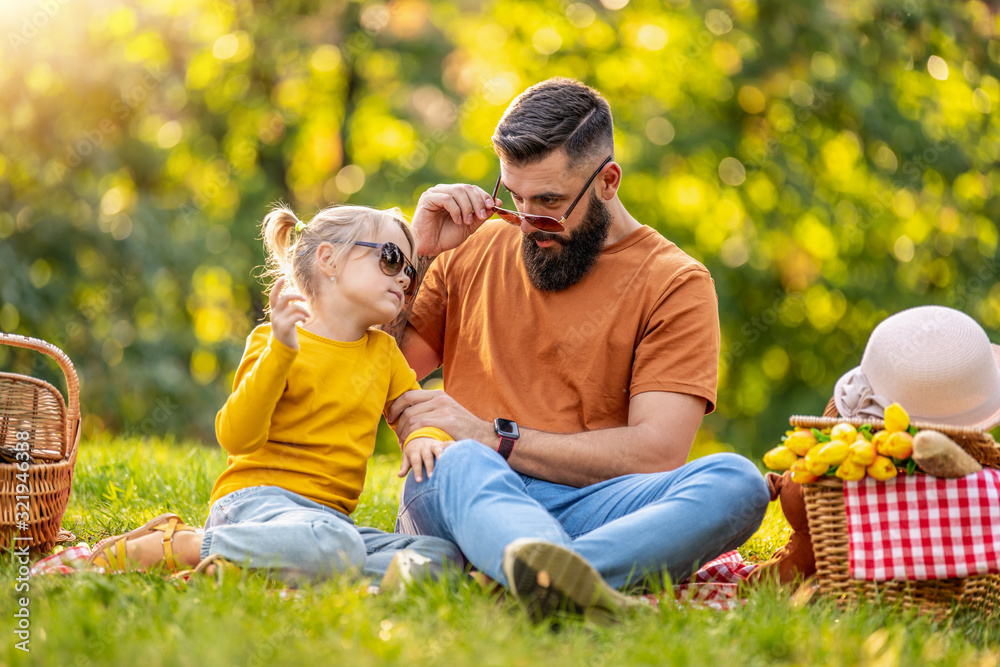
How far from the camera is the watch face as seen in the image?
3176 millimetres

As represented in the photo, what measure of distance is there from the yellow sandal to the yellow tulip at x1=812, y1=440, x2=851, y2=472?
1891mm

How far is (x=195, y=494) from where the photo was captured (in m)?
4.09

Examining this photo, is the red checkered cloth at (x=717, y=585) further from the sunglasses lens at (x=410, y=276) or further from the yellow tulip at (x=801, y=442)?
the sunglasses lens at (x=410, y=276)

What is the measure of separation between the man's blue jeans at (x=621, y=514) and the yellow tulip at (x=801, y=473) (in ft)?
0.39

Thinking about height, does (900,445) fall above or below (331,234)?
below

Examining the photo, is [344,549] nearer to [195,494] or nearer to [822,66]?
[195,494]

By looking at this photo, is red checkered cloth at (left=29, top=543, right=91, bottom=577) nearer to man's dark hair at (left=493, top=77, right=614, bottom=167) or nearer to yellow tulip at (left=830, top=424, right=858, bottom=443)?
man's dark hair at (left=493, top=77, right=614, bottom=167)

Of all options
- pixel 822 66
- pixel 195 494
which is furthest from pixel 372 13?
pixel 195 494

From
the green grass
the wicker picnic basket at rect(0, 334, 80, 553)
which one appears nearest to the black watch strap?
the green grass

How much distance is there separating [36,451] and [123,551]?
28.6 inches

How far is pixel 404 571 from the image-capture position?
2578 mm

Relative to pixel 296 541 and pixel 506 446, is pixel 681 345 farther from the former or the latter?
pixel 296 541

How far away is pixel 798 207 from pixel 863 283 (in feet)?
4.16

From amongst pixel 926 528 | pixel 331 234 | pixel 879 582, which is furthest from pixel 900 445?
pixel 331 234
